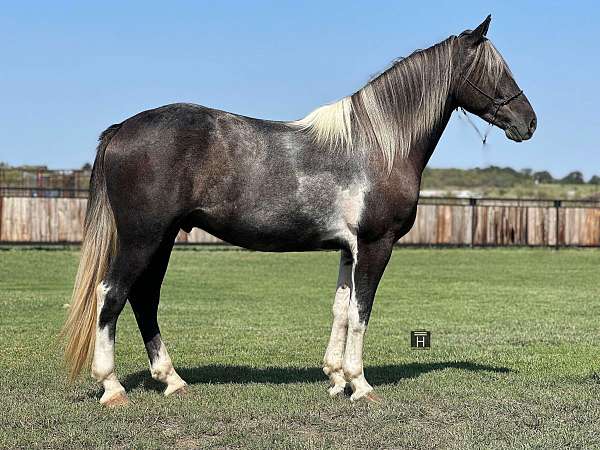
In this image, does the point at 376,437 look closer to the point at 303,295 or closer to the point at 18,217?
the point at 303,295

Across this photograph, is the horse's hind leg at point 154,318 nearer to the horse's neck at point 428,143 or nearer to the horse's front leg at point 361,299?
the horse's front leg at point 361,299

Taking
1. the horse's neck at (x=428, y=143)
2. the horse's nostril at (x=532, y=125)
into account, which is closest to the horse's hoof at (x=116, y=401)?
the horse's neck at (x=428, y=143)

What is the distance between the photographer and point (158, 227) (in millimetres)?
6727

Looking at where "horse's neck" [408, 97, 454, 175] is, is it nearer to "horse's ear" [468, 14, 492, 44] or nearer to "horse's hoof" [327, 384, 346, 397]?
"horse's ear" [468, 14, 492, 44]

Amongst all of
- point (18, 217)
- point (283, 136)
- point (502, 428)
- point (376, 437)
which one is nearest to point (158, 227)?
point (283, 136)

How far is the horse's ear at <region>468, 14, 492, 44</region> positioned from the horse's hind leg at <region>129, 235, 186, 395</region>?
311 centimetres

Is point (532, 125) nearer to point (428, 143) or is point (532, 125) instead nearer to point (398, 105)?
Result: point (428, 143)

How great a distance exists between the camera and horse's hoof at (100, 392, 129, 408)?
6.66m

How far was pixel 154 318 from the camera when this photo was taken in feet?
24.2

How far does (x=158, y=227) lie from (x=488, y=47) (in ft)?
10.5

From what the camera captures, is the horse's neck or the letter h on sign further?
the letter h on sign

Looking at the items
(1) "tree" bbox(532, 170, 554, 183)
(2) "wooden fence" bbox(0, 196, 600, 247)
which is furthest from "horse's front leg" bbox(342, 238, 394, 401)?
(1) "tree" bbox(532, 170, 554, 183)

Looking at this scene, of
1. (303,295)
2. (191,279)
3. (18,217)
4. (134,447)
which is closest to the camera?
(134,447)

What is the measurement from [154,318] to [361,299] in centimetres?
180
